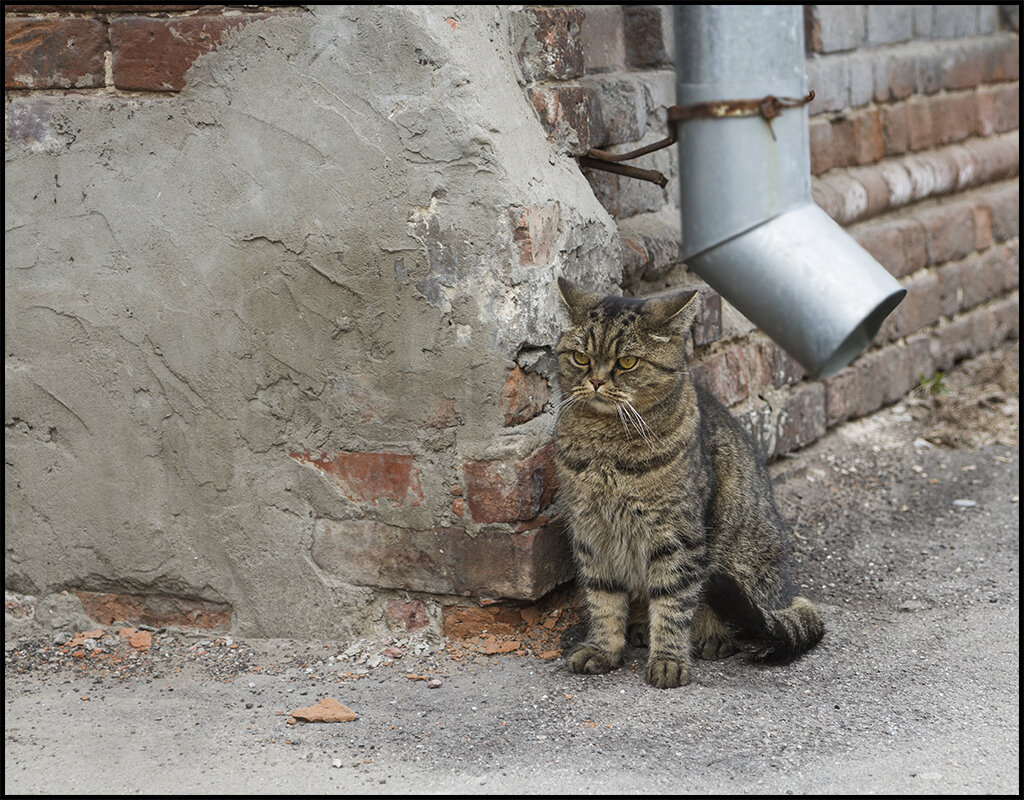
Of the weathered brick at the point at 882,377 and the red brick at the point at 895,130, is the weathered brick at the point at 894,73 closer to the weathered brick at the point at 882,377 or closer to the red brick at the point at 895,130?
the red brick at the point at 895,130

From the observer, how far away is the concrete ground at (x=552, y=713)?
2457mm

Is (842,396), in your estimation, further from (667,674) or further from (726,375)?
(667,674)

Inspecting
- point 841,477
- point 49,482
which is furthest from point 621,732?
Answer: point 841,477

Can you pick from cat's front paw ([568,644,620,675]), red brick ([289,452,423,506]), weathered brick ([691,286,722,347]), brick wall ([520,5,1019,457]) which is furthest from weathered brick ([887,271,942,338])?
red brick ([289,452,423,506])

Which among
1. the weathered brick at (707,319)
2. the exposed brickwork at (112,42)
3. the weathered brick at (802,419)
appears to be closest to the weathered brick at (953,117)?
Result: the weathered brick at (802,419)

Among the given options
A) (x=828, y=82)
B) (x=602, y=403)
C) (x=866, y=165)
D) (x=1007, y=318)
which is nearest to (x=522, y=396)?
(x=602, y=403)

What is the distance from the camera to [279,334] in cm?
303

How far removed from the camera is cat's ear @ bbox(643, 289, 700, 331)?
2871 mm

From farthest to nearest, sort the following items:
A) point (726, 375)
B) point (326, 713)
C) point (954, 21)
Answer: point (954, 21) < point (726, 375) < point (326, 713)

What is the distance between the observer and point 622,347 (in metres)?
2.88

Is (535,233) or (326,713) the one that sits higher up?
(535,233)

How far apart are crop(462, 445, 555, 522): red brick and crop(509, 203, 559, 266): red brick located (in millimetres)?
506

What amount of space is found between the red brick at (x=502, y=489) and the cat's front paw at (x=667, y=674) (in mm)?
487

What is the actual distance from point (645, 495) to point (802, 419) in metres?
1.66
